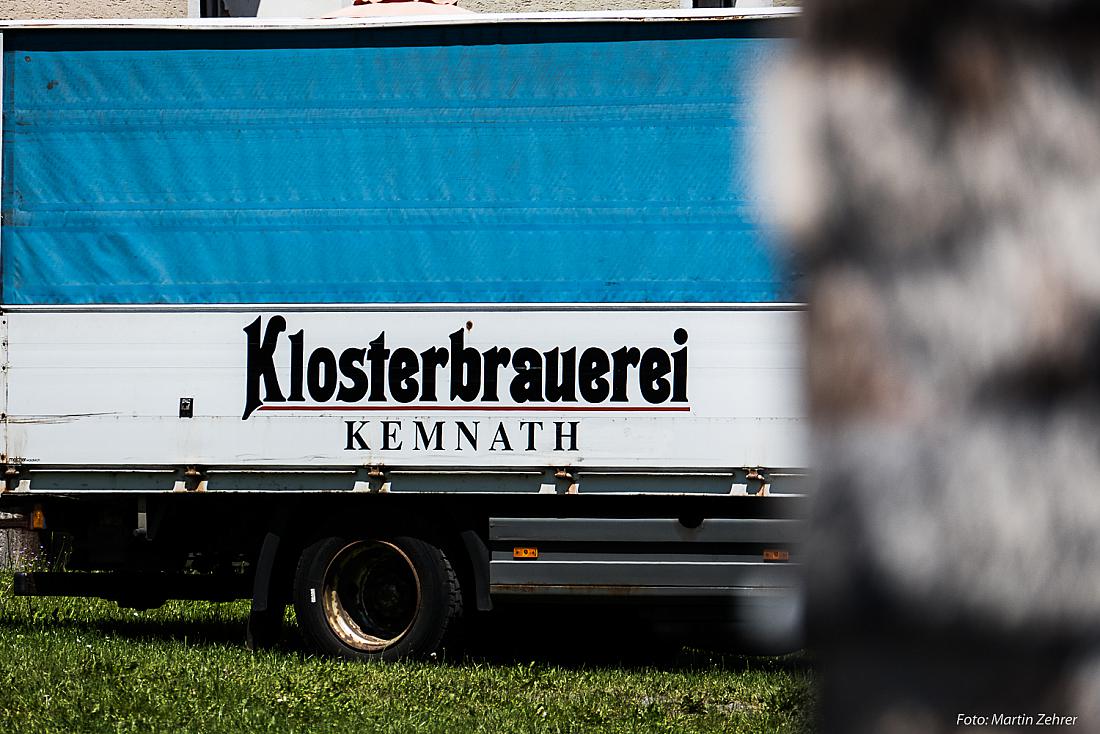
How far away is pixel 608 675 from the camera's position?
8.00 meters

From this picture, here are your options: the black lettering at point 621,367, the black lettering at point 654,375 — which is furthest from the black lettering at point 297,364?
the black lettering at point 654,375

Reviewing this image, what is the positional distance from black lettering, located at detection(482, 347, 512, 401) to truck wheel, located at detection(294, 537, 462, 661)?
101 cm

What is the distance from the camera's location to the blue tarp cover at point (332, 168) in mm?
8156

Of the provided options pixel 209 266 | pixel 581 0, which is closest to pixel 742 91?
pixel 209 266

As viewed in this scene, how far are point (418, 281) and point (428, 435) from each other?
0.89m

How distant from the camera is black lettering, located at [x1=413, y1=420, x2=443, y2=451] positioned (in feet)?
26.7

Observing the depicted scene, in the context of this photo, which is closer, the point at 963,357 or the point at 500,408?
the point at 963,357

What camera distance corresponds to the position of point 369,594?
8570mm

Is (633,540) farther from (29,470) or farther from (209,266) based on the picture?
(29,470)

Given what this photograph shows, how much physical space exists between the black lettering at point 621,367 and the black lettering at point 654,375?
56mm

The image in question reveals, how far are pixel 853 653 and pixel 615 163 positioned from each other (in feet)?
24.2

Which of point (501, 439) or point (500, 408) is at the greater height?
point (500, 408)

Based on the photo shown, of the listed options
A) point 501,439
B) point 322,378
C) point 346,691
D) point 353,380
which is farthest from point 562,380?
point 346,691

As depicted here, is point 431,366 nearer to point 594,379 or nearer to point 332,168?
point 594,379
